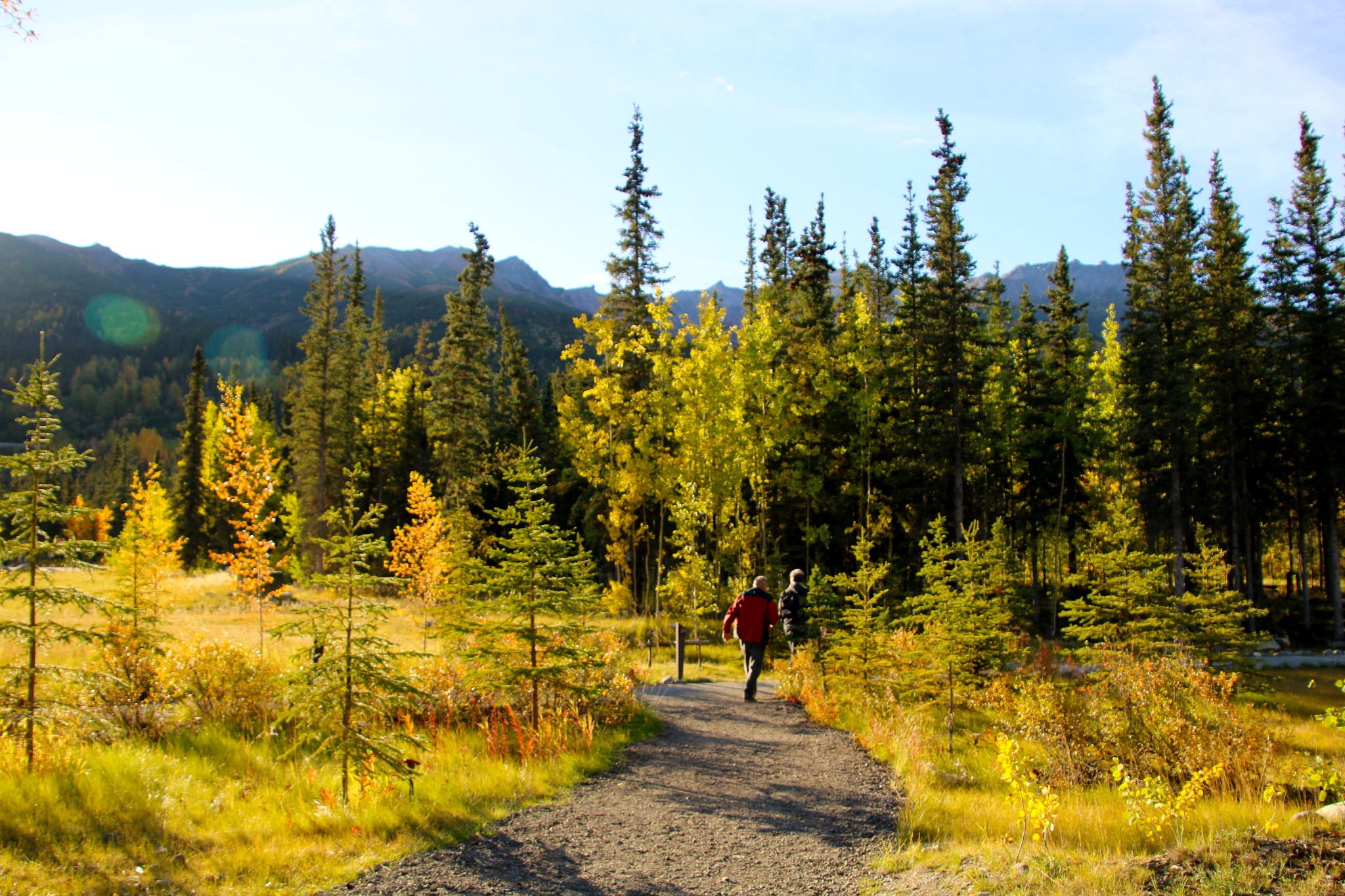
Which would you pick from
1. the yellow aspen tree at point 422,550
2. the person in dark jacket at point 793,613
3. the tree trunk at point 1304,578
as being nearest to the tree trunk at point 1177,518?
the tree trunk at point 1304,578

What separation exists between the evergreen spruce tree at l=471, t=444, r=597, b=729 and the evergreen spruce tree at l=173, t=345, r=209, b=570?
46.5m

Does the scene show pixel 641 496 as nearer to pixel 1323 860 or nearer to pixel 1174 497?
pixel 1323 860

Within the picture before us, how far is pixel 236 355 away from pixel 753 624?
208 meters

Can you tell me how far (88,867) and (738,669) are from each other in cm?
1279

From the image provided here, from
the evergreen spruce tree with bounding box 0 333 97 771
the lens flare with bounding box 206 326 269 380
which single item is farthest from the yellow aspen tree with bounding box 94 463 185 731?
the lens flare with bounding box 206 326 269 380

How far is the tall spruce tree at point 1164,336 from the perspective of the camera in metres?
26.8

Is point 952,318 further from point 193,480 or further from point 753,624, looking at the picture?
point 193,480

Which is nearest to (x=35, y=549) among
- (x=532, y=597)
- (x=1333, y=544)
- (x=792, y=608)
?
(x=532, y=597)

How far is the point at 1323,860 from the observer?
4664mm

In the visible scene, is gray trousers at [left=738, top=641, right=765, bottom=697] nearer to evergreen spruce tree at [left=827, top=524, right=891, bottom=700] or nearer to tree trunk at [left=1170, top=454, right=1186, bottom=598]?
evergreen spruce tree at [left=827, top=524, right=891, bottom=700]

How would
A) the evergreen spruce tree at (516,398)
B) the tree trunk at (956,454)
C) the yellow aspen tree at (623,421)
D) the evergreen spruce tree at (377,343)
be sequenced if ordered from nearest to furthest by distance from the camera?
1. the yellow aspen tree at (623,421)
2. the tree trunk at (956,454)
3. the evergreen spruce tree at (516,398)
4. the evergreen spruce tree at (377,343)

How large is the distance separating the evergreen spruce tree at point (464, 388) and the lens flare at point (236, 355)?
450 feet

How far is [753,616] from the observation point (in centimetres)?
1148

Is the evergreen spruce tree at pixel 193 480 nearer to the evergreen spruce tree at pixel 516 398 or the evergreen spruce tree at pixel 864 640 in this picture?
the evergreen spruce tree at pixel 516 398
